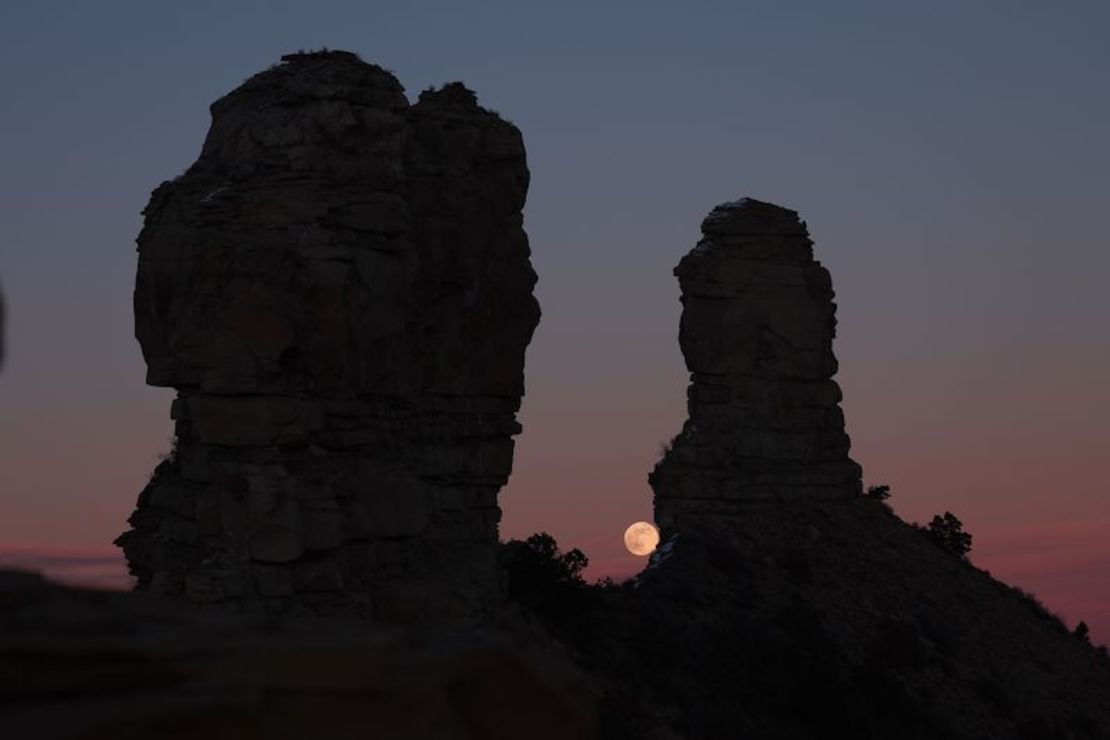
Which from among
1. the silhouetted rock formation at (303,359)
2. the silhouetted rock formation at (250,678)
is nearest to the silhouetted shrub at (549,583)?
the silhouetted rock formation at (303,359)

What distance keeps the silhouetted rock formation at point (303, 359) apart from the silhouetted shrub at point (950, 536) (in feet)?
91.7

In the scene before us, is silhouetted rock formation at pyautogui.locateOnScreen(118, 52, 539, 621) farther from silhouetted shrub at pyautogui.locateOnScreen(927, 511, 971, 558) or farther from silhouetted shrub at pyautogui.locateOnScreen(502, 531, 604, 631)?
silhouetted shrub at pyautogui.locateOnScreen(927, 511, 971, 558)

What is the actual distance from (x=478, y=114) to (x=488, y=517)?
699 cm

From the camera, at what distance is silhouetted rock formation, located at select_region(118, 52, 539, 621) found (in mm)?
26969

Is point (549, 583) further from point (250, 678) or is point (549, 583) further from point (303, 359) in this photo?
point (250, 678)

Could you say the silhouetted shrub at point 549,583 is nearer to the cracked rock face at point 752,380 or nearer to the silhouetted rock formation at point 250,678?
the cracked rock face at point 752,380

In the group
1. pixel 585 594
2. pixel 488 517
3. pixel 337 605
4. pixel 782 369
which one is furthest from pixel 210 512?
pixel 782 369

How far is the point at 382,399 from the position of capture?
29.6m

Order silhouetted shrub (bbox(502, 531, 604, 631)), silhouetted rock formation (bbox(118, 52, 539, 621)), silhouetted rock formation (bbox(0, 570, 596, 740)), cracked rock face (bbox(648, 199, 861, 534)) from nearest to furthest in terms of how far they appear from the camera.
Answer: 1. silhouetted rock formation (bbox(0, 570, 596, 740))
2. silhouetted rock formation (bbox(118, 52, 539, 621))
3. silhouetted shrub (bbox(502, 531, 604, 631))
4. cracked rock face (bbox(648, 199, 861, 534))

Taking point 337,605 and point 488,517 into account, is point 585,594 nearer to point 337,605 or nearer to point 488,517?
point 488,517

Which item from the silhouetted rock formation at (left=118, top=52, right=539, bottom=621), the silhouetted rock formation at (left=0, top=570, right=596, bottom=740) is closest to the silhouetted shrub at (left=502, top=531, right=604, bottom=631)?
the silhouetted rock formation at (left=118, top=52, right=539, bottom=621)

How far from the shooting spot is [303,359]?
2747 cm

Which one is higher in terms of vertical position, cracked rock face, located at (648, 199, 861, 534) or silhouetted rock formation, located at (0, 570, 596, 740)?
cracked rock face, located at (648, 199, 861, 534)

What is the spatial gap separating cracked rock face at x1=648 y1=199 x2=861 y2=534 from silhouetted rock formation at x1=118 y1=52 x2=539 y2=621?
18.8 meters
